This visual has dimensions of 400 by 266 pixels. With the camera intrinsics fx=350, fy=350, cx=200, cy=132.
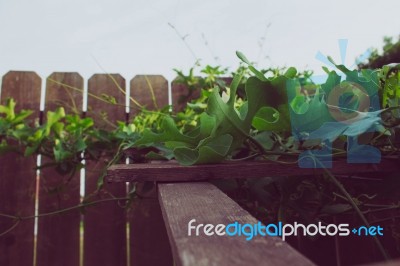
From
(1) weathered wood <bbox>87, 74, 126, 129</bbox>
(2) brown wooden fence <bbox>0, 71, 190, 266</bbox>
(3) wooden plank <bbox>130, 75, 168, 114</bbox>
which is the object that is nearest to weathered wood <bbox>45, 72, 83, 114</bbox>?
(1) weathered wood <bbox>87, 74, 126, 129</bbox>

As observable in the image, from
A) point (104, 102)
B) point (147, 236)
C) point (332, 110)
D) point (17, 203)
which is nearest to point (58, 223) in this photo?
point (17, 203)

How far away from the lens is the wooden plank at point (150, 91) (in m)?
1.88

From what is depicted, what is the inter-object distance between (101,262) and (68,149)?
23.6 inches

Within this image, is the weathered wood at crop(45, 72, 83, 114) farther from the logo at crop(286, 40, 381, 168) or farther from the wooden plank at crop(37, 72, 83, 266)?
the logo at crop(286, 40, 381, 168)

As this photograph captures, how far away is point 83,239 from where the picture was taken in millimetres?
1658

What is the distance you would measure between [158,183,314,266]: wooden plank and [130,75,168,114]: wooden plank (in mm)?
1537

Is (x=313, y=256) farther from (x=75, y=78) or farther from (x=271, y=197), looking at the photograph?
(x=75, y=78)

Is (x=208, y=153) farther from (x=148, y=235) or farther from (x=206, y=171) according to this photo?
(x=148, y=235)

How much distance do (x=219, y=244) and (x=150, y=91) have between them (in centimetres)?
170

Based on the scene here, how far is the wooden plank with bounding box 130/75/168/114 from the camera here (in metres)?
1.88

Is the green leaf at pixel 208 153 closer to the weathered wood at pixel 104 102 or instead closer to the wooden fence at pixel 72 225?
the wooden fence at pixel 72 225

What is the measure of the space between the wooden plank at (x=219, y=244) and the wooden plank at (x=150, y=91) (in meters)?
1.54

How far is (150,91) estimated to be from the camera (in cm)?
189

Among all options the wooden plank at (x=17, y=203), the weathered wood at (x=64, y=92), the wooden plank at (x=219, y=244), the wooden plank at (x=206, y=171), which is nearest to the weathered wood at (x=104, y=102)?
the weathered wood at (x=64, y=92)
